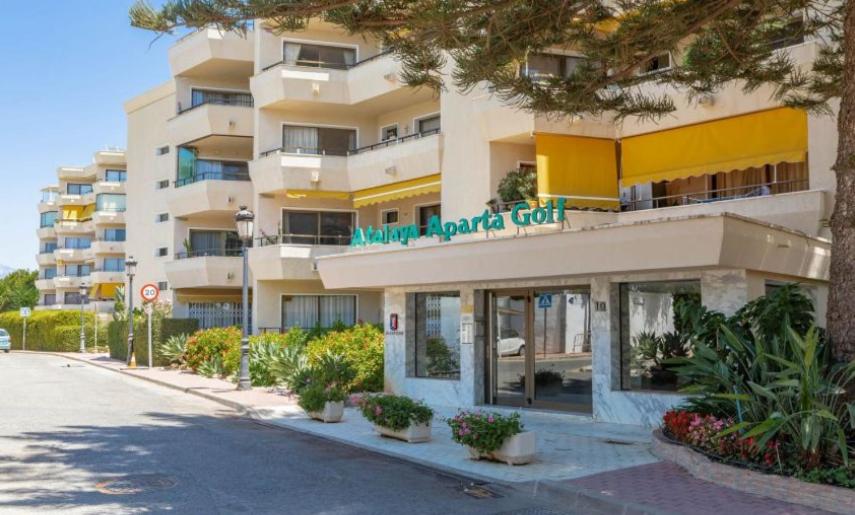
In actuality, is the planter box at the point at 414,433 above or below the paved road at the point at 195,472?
above

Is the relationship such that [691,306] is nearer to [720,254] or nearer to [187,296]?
[720,254]

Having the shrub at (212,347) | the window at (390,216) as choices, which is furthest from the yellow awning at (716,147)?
the shrub at (212,347)

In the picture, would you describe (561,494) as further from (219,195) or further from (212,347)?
(219,195)

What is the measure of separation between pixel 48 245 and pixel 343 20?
Result: 81.4m

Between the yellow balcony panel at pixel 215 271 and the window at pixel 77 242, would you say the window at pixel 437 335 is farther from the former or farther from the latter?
the window at pixel 77 242

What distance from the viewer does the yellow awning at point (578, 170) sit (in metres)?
19.8

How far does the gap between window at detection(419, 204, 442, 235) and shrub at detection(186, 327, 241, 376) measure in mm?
7053

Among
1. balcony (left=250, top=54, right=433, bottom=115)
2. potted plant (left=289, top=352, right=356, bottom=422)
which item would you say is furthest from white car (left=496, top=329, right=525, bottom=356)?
balcony (left=250, top=54, right=433, bottom=115)

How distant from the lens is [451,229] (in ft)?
61.7

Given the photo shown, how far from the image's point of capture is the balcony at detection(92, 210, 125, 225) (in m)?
64.6

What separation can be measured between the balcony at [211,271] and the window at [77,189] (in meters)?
50.0

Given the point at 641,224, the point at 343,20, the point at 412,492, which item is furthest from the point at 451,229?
the point at 412,492

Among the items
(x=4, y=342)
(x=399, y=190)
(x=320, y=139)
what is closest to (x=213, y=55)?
(x=320, y=139)

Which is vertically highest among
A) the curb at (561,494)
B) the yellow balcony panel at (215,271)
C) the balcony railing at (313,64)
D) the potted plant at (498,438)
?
the balcony railing at (313,64)
